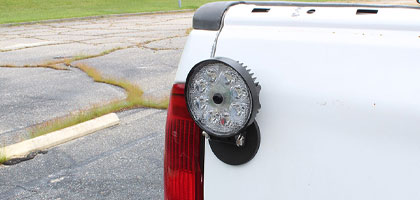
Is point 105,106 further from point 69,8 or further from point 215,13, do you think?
point 69,8

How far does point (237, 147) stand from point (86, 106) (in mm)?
4604

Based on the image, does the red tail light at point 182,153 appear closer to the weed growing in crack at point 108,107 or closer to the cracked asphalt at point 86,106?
the cracked asphalt at point 86,106

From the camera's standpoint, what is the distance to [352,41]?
1.42 m

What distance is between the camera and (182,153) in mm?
1773

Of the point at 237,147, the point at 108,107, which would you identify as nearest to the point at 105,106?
the point at 108,107

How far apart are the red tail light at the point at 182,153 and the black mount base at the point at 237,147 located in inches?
6.3

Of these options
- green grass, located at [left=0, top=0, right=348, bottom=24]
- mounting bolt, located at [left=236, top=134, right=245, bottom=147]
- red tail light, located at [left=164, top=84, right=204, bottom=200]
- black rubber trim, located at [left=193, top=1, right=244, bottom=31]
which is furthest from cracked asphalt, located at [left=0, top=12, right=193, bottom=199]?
green grass, located at [left=0, top=0, right=348, bottom=24]

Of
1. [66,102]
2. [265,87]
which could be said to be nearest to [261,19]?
[265,87]

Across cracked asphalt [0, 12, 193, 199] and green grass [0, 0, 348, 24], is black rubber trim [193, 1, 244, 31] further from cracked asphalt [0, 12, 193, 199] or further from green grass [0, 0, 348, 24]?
green grass [0, 0, 348, 24]

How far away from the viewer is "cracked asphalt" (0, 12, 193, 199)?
12.3ft

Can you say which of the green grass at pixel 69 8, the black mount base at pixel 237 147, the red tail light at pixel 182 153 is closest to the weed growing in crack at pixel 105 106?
the red tail light at pixel 182 153

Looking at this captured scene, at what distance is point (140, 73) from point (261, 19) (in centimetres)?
632

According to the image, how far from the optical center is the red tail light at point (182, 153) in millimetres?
1729

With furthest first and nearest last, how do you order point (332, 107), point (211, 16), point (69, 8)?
point (69, 8), point (211, 16), point (332, 107)
